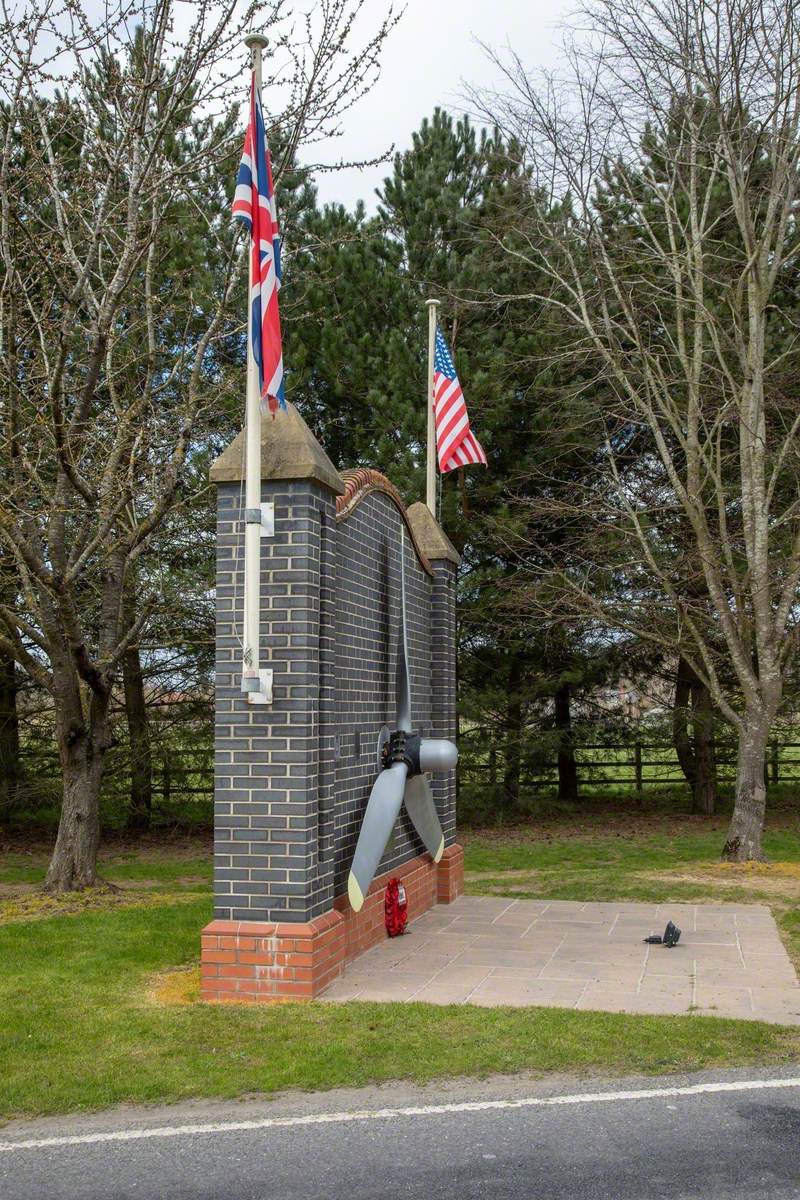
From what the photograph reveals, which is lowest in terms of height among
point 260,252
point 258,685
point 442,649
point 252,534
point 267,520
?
point 258,685

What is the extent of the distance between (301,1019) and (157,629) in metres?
9.98

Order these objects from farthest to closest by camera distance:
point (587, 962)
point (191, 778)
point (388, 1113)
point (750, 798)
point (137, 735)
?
point (191, 778), point (137, 735), point (750, 798), point (587, 962), point (388, 1113)

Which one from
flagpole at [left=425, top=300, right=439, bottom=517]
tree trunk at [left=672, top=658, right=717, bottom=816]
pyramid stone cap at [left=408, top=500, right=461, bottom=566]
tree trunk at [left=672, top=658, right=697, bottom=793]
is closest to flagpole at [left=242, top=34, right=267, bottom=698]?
pyramid stone cap at [left=408, top=500, right=461, bottom=566]

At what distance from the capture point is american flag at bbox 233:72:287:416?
23.9 feet

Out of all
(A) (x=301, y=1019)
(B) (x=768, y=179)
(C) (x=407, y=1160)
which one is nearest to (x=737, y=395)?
(B) (x=768, y=179)

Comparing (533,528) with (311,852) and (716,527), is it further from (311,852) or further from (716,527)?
(311,852)

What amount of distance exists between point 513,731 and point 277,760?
1241cm

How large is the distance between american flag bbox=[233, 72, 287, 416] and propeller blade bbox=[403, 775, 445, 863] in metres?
3.53

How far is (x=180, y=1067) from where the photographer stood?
581 cm

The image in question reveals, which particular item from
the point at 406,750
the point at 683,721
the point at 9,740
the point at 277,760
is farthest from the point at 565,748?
the point at 277,760

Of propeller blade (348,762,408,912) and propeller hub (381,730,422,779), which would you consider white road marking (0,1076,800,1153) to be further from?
propeller hub (381,730,422,779)

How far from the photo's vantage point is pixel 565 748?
2095 cm

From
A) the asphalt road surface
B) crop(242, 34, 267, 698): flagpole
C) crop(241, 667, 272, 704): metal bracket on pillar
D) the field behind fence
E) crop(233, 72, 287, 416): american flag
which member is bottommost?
the asphalt road surface

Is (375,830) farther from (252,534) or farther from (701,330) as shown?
(701,330)
